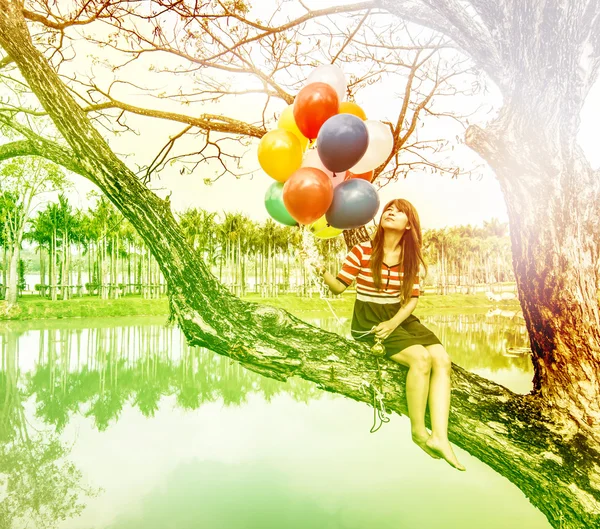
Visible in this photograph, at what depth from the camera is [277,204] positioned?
1953mm

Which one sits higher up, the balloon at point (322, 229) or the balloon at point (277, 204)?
the balloon at point (277, 204)

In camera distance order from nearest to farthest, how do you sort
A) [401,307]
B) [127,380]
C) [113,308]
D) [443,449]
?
[443,449], [401,307], [127,380], [113,308]

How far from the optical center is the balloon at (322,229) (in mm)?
2039

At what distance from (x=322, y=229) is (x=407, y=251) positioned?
15.8 inches

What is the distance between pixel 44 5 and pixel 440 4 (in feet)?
9.29

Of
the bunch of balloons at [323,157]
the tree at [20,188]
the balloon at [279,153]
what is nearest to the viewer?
the bunch of balloons at [323,157]

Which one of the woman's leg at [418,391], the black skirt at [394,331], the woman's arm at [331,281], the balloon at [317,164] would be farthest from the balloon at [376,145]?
the woman's leg at [418,391]

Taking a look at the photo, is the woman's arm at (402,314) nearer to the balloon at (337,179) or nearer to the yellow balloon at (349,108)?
the balloon at (337,179)

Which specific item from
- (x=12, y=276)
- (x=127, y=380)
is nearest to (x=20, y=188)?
(x=12, y=276)

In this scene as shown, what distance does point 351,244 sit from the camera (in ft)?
9.00

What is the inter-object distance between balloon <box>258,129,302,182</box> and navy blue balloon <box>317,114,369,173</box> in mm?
155

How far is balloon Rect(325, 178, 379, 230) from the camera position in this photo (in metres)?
1.81

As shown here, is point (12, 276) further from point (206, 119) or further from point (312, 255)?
point (312, 255)

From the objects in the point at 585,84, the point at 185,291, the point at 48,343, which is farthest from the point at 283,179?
the point at 48,343
